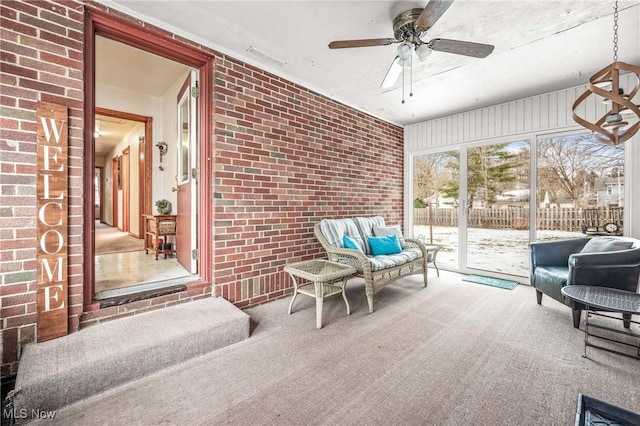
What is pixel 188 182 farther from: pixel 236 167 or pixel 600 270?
pixel 600 270

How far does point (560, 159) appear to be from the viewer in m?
3.77

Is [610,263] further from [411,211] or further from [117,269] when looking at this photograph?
[117,269]

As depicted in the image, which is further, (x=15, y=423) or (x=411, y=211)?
(x=411, y=211)

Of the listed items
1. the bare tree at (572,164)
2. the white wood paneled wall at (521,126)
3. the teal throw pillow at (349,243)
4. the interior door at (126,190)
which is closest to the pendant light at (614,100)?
the white wood paneled wall at (521,126)

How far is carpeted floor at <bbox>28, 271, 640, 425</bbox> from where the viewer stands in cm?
147

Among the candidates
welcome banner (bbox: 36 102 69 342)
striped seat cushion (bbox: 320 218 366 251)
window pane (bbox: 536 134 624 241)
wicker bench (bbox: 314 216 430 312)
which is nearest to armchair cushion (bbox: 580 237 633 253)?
window pane (bbox: 536 134 624 241)

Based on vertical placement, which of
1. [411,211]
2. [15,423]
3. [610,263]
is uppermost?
Result: [411,211]

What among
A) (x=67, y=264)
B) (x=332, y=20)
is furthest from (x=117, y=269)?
(x=332, y=20)

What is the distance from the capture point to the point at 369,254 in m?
3.58

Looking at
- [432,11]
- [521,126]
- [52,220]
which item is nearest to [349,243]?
[432,11]

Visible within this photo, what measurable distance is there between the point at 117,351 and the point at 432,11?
2.90m

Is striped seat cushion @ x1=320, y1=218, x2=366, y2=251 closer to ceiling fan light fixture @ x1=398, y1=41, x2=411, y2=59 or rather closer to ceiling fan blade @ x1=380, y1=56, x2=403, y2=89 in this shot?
ceiling fan blade @ x1=380, y1=56, x2=403, y2=89

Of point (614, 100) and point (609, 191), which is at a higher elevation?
point (614, 100)

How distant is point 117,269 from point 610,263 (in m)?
5.02
